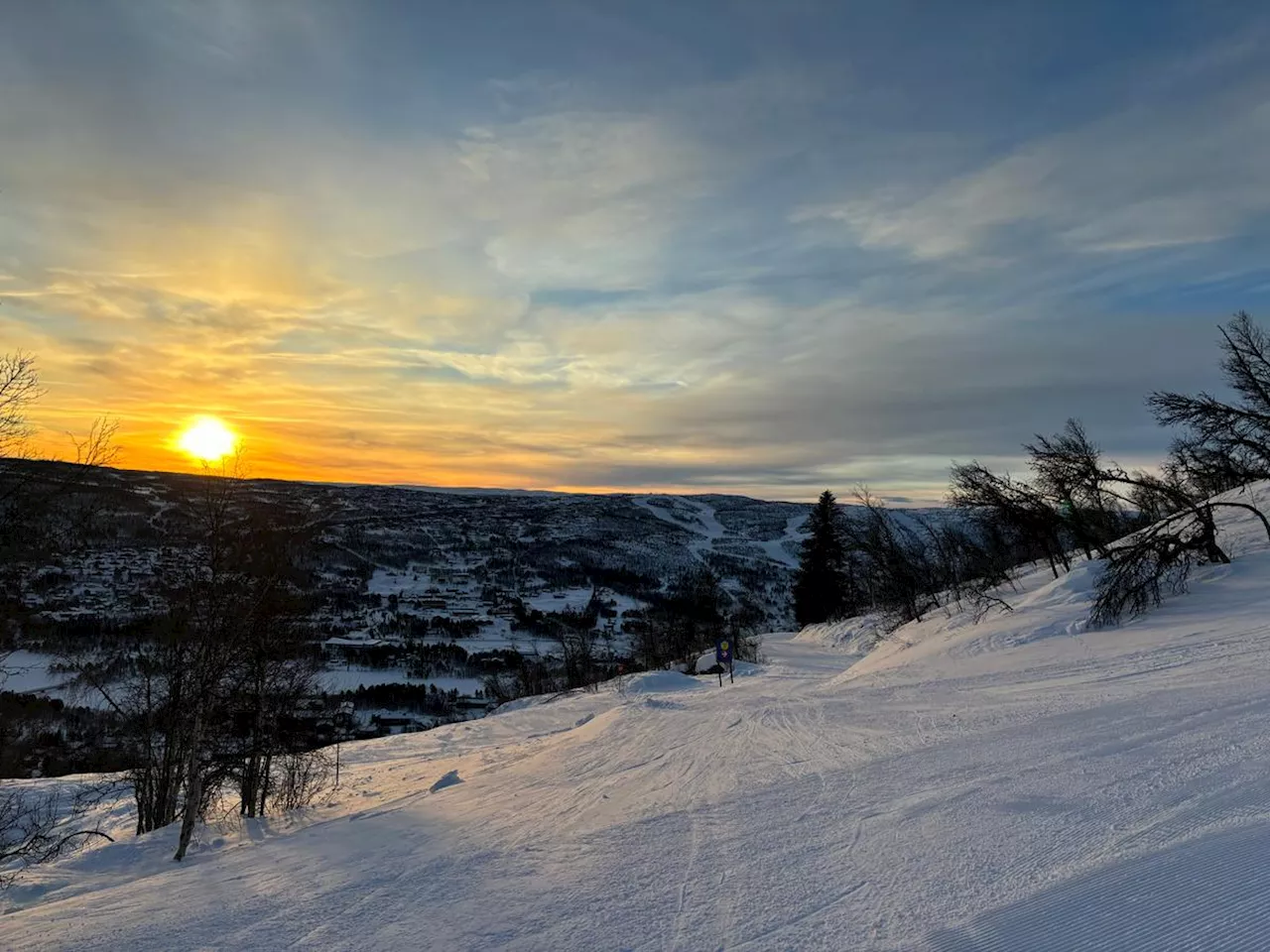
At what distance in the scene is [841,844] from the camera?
5.70m

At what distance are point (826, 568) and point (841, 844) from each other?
57154 mm

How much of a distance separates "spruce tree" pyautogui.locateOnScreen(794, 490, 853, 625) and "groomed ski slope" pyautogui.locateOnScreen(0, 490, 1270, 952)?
4708 centimetres

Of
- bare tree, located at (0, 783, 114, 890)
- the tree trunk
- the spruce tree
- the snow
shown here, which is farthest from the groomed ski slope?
the spruce tree

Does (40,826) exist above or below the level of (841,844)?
below

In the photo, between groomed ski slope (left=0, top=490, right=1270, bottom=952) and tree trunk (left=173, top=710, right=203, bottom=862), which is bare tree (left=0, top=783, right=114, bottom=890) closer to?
groomed ski slope (left=0, top=490, right=1270, bottom=952)

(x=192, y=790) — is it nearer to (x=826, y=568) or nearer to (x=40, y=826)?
(x=40, y=826)

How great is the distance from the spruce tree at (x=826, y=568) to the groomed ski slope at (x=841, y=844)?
4708cm

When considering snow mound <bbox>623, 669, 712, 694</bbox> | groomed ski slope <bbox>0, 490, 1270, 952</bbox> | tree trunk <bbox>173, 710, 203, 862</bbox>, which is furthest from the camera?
snow mound <bbox>623, 669, 712, 694</bbox>

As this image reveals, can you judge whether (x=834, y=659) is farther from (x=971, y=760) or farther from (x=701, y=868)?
(x=701, y=868)

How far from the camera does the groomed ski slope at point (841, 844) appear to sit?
13.9 ft

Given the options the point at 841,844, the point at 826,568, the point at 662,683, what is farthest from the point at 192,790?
the point at 826,568

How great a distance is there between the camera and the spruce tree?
2347 inches

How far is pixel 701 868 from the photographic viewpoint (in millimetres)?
5621

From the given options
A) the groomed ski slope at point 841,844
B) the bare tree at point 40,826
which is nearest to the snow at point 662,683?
the bare tree at point 40,826
